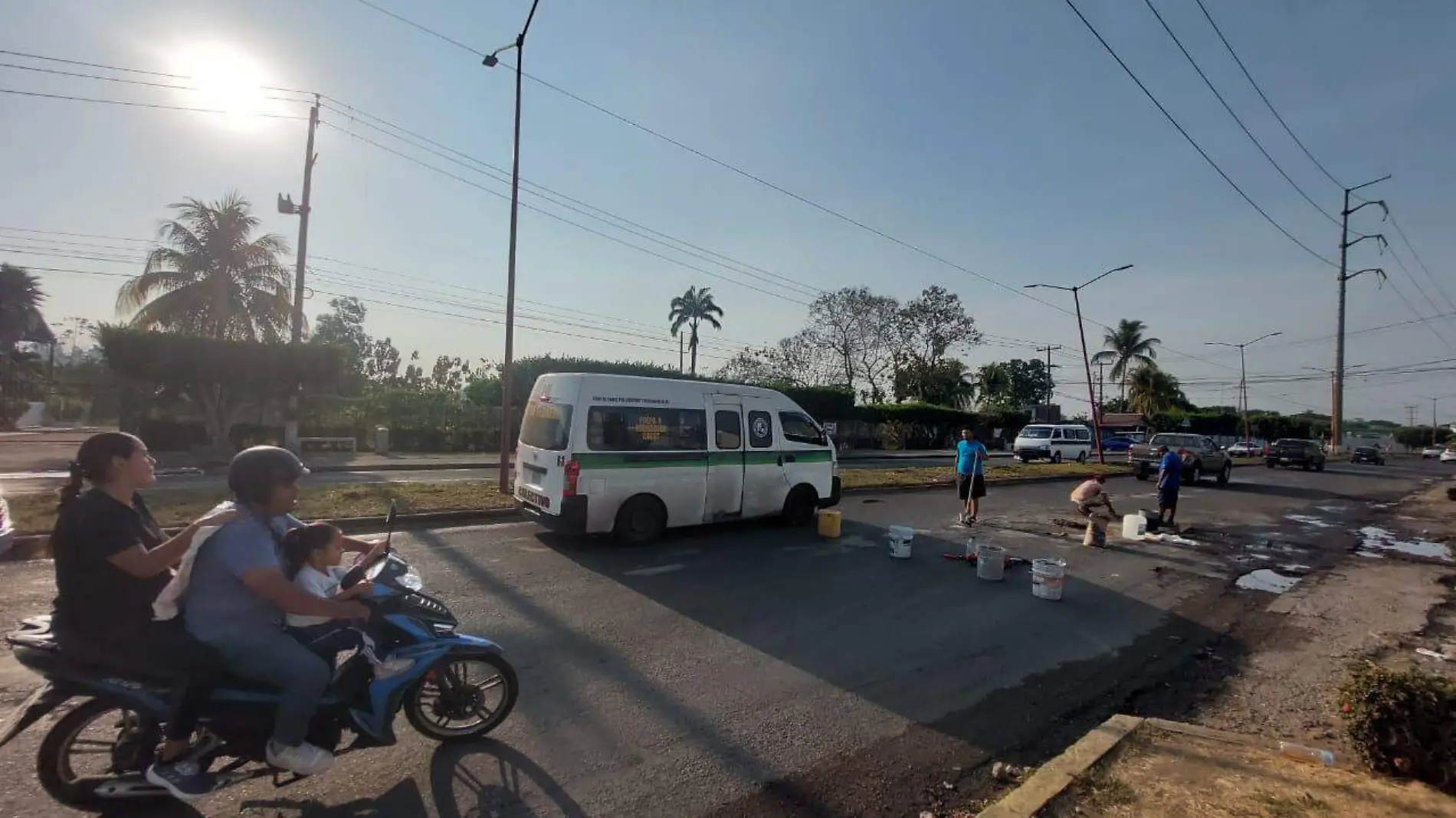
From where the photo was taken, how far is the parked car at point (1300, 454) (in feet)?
108

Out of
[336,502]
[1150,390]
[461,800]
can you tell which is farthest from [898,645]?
[1150,390]

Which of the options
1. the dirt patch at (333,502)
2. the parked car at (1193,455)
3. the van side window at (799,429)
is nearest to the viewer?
the dirt patch at (333,502)

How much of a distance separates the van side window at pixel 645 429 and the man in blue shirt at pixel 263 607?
218 inches

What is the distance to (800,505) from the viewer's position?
1104 centimetres

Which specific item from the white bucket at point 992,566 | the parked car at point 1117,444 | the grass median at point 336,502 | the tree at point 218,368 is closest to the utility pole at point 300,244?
the tree at point 218,368

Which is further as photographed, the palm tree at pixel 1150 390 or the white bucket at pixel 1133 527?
the palm tree at pixel 1150 390

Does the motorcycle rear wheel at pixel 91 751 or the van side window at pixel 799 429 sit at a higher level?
the van side window at pixel 799 429

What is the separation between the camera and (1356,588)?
8562mm

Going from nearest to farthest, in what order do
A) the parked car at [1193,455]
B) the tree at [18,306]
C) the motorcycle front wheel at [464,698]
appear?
the motorcycle front wheel at [464,698] → the parked car at [1193,455] → the tree at [18,306]

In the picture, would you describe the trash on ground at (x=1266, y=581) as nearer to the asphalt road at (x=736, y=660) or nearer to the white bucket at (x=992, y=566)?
the asphalt road at (x=736, y=660)

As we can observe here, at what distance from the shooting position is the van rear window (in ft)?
28.6

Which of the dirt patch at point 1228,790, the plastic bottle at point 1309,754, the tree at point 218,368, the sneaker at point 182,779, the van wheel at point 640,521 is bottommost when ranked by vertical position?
the plastic bottle at point 1309,754

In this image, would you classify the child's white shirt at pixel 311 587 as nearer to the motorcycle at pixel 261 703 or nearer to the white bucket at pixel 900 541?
the motorcycle at pixel 261 703

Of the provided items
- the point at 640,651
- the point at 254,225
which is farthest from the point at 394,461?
the point at 640,651
